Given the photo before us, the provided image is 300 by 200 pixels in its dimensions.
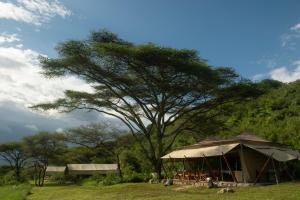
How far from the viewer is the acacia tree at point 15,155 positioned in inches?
2084

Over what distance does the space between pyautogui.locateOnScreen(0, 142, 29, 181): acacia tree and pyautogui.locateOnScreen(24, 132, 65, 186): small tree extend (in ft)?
12.8

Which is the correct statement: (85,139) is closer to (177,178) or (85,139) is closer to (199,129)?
(199,129)

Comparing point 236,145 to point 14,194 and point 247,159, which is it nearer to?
point 247,159

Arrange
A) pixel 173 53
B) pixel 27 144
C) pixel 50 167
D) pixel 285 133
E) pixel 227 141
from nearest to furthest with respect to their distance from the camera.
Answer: pixel 227 141
pixel 173 53
pixel 285 133
pixel 27 144
pixel 50 167

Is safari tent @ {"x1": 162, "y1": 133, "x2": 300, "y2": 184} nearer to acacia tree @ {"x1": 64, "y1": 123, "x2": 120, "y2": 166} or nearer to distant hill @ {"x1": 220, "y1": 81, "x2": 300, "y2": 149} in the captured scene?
distant hill @ {"x1": 220, "y1": 81, "x2": 300, "y2": 149}

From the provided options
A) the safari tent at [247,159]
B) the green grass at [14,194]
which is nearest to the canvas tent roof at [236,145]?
the safari tent at [247,159]

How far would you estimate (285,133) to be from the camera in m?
28.9

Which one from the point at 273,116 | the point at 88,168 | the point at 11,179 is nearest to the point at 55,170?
the point at 88,168

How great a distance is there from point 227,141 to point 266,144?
2.60 meters

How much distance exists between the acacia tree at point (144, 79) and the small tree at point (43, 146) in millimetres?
21672

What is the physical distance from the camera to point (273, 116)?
35594mm

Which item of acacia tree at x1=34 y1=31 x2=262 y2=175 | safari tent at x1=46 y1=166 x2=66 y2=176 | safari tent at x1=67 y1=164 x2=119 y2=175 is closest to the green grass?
acacia tree at x1=34 y1=31 x2=262 y2=175

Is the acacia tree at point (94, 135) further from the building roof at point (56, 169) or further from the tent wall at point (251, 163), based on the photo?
the tent wall at point (251, 163)

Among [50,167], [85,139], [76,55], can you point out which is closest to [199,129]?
[76,55]
